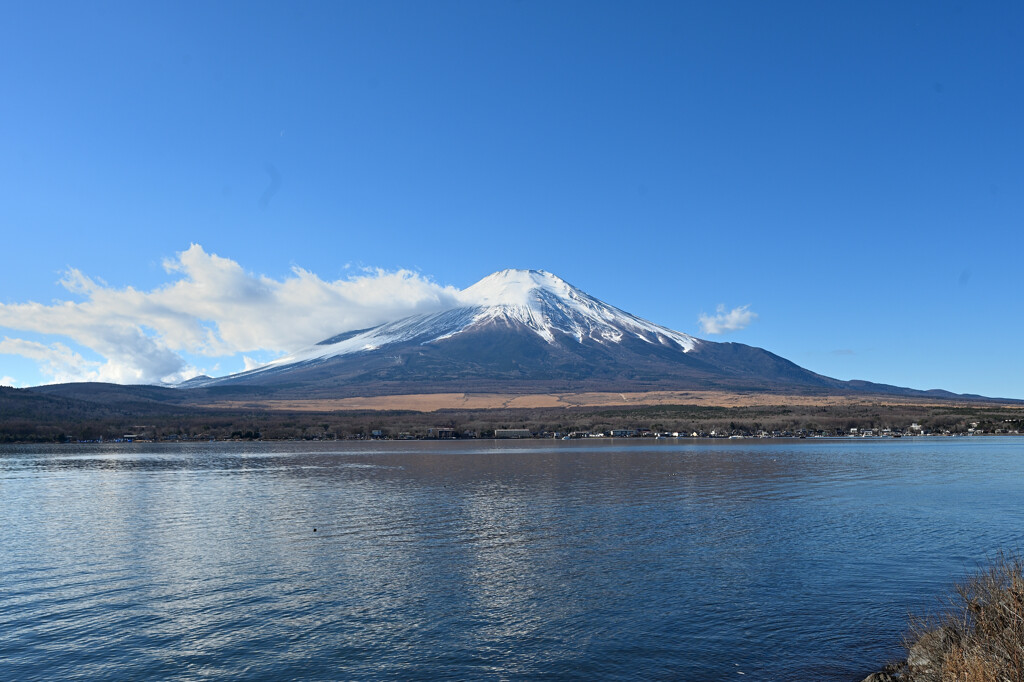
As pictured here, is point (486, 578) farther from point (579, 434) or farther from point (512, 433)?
point (512, 433)

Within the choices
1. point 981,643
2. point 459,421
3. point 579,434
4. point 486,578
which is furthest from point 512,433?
point 981,643

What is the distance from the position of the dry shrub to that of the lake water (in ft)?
7.24

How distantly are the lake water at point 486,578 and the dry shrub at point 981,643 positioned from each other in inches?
86.9

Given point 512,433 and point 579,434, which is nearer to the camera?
point 579,434

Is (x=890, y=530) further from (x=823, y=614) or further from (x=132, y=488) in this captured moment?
(x=132, y=488)

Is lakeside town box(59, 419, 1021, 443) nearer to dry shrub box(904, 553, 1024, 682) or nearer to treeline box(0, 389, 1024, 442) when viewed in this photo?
treeline box(0, 389, 1024, 442)

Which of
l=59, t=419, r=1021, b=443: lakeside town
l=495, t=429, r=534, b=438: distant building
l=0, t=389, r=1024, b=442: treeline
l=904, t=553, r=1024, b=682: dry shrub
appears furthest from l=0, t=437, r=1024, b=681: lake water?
l=495, t=429, r=534, b=438: distant building

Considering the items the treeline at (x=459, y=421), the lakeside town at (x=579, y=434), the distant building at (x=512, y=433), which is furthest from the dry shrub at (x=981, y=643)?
the distant building at (x=512, y=433)

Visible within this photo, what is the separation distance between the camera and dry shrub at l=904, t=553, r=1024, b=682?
38.0ft

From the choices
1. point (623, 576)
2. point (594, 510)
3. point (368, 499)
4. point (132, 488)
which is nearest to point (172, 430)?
point (132, 488)

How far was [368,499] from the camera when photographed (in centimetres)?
4944

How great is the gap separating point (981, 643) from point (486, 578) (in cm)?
1609

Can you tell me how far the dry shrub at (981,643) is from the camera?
11.6m

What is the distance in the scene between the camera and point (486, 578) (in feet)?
83.2
